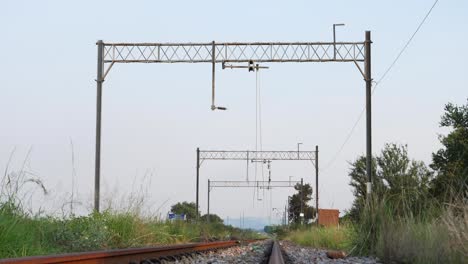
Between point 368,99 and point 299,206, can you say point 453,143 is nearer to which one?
point 368,99

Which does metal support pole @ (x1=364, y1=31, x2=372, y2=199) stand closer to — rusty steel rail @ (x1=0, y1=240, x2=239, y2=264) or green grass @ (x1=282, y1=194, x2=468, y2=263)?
green grass @ (x1=282, y1=194, x2=468, y2=263)

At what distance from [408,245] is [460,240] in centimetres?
314

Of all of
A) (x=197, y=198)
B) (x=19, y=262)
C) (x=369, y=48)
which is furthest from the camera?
(x=197, y=198)

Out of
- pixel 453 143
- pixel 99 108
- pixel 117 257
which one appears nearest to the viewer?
pixel 117 257

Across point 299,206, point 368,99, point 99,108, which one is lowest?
point 299,206

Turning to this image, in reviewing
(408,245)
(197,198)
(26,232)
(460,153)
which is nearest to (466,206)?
(408,245)

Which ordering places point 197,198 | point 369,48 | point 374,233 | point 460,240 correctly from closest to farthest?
point 460,240, point 374,233, point 369,48, point 197,198

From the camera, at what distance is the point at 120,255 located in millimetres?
8727

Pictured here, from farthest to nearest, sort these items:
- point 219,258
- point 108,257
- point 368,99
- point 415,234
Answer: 1. point 368,99
2. point 219,258
3. point 415,234
4. point 108,257

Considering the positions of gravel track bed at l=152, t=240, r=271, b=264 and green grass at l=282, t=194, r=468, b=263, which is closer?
green grass at l=282, t=194, r=468, b=263

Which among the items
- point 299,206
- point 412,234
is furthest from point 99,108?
point 299,206

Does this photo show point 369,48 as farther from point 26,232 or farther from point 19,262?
point 19,262

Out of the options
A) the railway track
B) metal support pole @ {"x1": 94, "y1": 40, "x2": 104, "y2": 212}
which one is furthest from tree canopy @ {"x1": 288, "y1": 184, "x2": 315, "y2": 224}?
the railway track

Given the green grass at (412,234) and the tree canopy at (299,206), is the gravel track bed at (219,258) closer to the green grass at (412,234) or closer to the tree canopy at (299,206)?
the green grass at (412,234)
